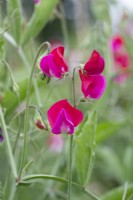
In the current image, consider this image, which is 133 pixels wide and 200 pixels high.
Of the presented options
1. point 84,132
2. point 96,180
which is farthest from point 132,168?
point 84,132

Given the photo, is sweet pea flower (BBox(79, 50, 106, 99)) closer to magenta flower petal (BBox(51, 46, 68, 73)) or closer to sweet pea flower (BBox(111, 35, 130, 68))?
magenta flower petal (BBox(51, 46, 68, 73))

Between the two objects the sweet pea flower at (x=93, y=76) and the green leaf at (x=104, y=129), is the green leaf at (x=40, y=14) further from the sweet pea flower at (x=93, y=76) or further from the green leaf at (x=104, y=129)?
the sweet pea flower at (x=93, y=76)

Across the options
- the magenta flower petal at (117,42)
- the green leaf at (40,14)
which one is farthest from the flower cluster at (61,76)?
the magenta flower petal at (117,42)

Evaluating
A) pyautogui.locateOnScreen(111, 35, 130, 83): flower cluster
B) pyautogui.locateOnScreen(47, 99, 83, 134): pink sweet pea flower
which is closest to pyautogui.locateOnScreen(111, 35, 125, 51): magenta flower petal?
pyautogui.locateOnScreen(111, 35, 130, 83): flower cluster

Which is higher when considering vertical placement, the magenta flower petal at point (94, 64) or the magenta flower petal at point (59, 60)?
the magenta flower petal at point (59, 60)

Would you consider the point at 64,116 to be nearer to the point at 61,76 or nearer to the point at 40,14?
the point at 61,76

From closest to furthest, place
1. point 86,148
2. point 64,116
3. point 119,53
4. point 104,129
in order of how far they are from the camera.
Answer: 1. point 64,116
2. point 86,148
3. point 104,129
4. point 119,53

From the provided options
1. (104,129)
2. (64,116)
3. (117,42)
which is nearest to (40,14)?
(104,129)
